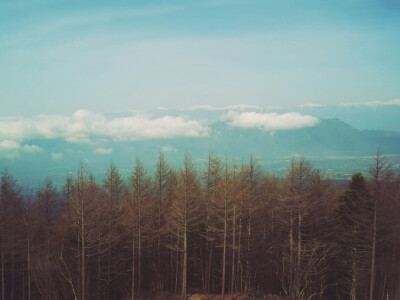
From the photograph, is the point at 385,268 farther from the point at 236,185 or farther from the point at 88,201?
the point at 88,201

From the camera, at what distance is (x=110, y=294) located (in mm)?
34375

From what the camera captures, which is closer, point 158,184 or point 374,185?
point 374,185

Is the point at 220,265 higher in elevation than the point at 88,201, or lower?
lower


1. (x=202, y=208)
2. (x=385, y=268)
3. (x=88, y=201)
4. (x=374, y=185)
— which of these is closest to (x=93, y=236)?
(x=88, y=201)

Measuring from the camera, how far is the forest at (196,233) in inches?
1029

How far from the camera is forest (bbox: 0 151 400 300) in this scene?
26.1 meters

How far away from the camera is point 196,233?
110 feet

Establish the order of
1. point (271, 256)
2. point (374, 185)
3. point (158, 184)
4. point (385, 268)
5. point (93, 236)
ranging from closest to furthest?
point (374, 185) → point (93, 236) → point (385, 268) → point (158, 184) → point (271, 256)

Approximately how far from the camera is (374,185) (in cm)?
2461

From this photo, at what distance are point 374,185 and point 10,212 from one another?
30.9 meters

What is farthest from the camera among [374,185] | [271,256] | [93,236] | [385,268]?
[271,256]

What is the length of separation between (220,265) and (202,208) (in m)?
7.22

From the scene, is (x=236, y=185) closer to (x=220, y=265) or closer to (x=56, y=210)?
(x=220, y=265)

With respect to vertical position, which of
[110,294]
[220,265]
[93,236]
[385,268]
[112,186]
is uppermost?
[112,186]
